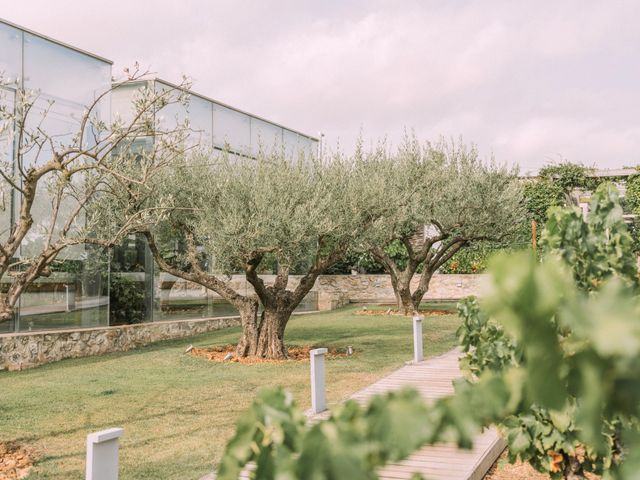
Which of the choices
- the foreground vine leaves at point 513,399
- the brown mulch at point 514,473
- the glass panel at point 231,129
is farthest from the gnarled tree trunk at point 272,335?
the foreground vine leaves at point 513,399

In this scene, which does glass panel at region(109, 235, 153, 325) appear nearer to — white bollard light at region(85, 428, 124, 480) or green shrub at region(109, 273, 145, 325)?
green shrub at region(109, 273, 145, 325)

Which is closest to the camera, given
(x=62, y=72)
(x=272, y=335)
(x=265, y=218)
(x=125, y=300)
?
(x=265, y=218)

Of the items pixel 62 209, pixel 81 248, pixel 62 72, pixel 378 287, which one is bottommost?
pixel 378 287

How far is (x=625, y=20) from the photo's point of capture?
1268cm

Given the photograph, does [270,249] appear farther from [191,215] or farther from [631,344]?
[631,344]

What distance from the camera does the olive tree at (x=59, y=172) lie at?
22.9 feet

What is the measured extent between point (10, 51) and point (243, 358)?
8084mm

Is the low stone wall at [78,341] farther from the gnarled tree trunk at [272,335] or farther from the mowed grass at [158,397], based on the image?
the gnarled tree trunk at [272,335]

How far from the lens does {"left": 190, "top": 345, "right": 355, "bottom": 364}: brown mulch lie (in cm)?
1314

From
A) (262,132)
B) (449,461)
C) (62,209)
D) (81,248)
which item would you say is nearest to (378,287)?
(262,132)

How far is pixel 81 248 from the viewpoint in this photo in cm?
1465

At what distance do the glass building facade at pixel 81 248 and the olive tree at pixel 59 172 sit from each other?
0.09 m

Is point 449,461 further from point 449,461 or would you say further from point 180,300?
point 180,300

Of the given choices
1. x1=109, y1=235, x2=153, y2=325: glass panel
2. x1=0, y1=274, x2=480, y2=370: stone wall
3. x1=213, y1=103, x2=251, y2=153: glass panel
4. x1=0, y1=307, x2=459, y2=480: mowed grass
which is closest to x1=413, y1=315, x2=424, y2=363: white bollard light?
x1=0, y1=307, x2=459, y2=480: mowed grass
